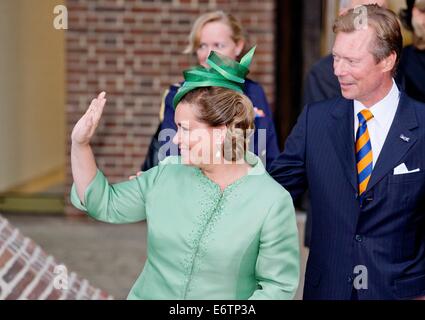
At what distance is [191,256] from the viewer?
3535 millimetres

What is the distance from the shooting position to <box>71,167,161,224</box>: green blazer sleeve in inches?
144

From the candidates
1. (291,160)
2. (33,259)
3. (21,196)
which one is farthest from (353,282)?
(21,196)

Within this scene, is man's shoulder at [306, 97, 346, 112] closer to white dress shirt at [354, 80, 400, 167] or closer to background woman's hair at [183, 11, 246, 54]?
white dress shirt at [354, 80, 400, 167]

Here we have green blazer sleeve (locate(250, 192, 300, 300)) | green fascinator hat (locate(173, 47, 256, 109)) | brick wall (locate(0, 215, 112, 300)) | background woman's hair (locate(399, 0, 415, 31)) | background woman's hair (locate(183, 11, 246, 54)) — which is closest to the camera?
green blazer sleeve (locate(250, 192, 300, 300))

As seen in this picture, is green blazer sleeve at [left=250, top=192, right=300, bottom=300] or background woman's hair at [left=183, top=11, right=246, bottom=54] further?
background woman's hair at [left=183, top=11, right=246, bottom=54]

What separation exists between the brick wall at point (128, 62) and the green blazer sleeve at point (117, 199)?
5.73 metres

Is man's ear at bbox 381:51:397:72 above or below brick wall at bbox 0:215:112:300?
above

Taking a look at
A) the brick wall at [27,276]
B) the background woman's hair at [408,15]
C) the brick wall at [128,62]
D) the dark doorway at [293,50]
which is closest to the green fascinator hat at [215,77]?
the background woman's hair at [408,15]

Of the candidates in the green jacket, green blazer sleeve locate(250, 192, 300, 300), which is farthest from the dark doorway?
green blazer sleeve locate(250, 192, 300, 300)

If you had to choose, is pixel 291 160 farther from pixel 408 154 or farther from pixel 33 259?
pixel 33 259

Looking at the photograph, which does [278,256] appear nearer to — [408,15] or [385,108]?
[385,108]

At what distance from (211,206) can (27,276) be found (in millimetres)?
2916

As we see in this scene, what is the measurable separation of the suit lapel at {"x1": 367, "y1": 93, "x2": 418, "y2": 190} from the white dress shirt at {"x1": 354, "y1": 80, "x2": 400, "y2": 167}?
0.04 meters

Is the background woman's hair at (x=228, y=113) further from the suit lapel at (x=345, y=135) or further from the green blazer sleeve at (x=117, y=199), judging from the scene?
the suit lapel at (x=345, y=135)
